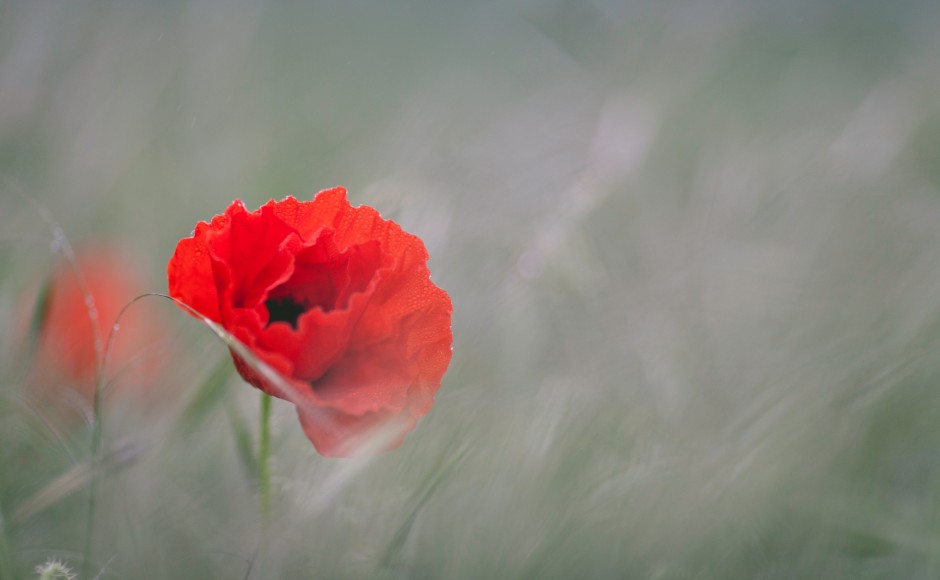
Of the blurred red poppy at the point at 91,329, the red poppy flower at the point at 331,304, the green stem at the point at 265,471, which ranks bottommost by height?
the green stem at the point at 265,471

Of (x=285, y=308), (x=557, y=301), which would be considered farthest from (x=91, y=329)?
(x=557, y=301)

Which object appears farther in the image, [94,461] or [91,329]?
[91,329]

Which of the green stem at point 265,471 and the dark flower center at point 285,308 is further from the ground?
the dark flower center at point 285,308

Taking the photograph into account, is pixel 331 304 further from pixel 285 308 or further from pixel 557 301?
pixel 557 301

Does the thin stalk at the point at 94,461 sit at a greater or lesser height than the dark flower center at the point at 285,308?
lesser
